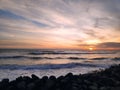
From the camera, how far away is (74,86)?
19.5 feet

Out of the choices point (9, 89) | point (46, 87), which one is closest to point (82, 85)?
point (46, 87)

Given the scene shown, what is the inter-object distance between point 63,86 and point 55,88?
368 mm

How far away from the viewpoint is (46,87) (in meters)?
5.98

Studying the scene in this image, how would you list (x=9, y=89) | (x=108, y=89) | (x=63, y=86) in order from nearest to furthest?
(x=108, y=89) < (x=9, y=89) < (x=63, y=86)

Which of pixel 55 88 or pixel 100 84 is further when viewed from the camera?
pixel 100 84

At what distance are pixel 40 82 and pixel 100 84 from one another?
247 centimetres

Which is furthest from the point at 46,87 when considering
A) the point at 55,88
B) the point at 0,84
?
the point at 0,84

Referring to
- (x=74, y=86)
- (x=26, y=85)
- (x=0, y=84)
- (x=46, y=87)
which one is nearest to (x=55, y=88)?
(x=46, y=87)

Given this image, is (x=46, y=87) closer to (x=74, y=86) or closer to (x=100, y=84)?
(x=74, y=86)

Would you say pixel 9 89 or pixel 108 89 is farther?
pixel 9 89

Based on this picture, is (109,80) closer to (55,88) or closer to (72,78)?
(72,78)

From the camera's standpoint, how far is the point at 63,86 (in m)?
6.25

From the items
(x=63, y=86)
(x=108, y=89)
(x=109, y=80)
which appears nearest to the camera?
(x=108, y=89)

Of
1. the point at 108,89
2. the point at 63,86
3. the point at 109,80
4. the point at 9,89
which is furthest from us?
the point at 109,80
